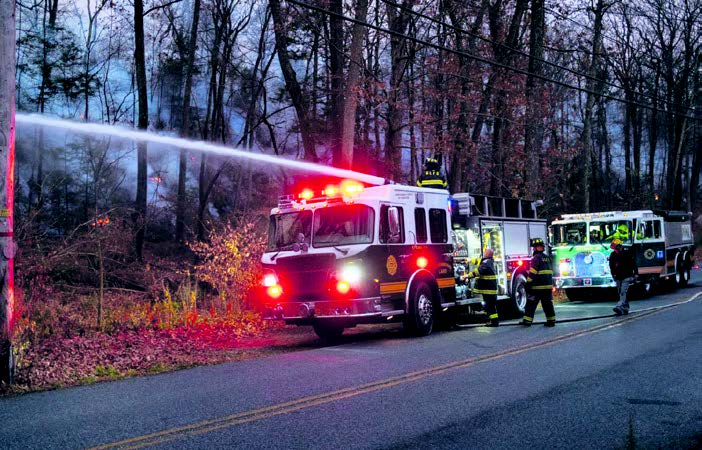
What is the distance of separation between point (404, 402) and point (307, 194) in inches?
245

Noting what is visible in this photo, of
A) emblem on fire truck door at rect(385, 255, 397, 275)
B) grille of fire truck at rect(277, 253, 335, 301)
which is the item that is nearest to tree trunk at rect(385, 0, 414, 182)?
emblem on fire truck door at rect(385, 255, 397, 275)

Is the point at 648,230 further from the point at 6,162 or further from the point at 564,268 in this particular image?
the point at 6,162

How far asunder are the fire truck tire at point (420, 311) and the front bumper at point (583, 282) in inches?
297

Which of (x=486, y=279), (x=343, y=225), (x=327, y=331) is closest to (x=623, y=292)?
(x=486, y=279)

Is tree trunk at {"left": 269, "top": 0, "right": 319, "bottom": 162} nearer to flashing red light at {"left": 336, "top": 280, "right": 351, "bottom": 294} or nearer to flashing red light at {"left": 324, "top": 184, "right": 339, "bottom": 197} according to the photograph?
flashing red light at {"left": 324, "top": 184, "right": 339, "bottom": 197}

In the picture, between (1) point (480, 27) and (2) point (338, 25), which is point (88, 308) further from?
(1) point (480, 27)

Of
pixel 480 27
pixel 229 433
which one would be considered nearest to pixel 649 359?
pixel 229 433

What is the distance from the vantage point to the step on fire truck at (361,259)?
10941 mm

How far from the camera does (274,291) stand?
11.5 meters

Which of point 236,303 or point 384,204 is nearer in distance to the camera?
point 384,204

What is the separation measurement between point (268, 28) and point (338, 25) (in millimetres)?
11222

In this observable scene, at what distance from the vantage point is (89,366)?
8.95 metres

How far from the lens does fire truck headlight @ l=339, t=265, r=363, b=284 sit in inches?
425

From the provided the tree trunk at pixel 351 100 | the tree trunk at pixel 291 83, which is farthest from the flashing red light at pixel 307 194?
the tree trunk at pixel 291 83
